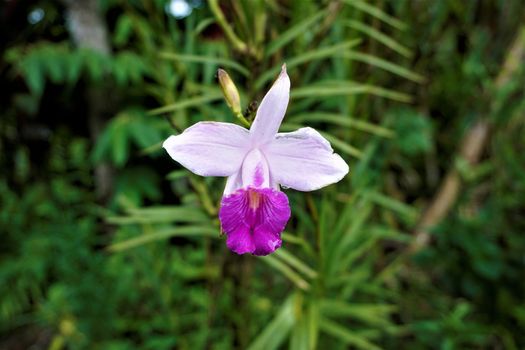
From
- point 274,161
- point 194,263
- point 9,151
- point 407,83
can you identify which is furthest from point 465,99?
point 9,151

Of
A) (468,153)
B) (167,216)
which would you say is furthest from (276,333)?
(468,153)

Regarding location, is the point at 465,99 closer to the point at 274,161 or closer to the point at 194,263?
the point at 194,263

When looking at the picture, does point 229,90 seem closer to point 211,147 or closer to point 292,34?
point 211,147

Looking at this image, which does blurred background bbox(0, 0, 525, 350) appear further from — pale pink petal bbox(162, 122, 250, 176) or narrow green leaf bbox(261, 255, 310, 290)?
pale pink petal bbox(162, 122, 250, 176)

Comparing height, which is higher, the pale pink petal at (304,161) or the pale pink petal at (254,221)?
the pale pink petal at (304,161)

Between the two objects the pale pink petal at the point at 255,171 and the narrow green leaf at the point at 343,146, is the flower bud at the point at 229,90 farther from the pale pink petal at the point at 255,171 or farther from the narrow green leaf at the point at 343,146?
the narrow green leaf at the point at 343,146

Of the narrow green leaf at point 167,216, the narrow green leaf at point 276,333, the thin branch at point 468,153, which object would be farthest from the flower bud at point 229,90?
the thin branch at point 468,153

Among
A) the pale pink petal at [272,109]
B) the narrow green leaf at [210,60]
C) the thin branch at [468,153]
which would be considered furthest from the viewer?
the thin branch at [468,153]
